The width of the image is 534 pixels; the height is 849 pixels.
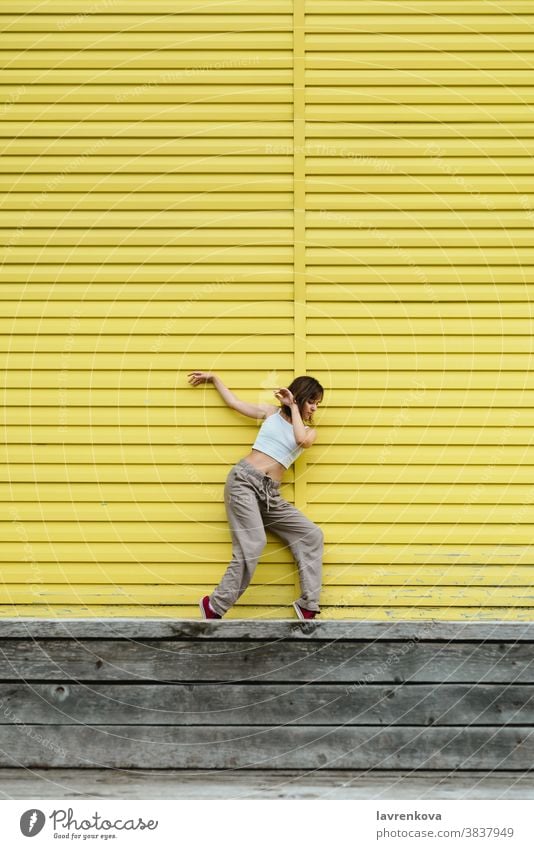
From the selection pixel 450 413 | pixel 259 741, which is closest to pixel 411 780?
pixel 259 741

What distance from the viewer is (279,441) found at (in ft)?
17.1

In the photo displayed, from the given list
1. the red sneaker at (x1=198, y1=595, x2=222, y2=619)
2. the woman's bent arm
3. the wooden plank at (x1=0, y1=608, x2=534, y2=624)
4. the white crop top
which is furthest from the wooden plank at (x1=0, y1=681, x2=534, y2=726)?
the woman's bent arm

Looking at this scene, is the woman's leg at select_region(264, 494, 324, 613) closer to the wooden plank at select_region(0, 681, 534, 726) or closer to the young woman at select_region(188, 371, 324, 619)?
the young woman at select_region(188, 371, 324, 619)

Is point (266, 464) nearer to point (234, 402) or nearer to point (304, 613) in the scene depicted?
point (234, 402)

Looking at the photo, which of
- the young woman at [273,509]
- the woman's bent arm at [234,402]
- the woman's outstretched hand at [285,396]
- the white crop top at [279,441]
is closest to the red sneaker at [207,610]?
the young woman at [273,509]

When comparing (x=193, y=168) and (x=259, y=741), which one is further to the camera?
(x=193, y=168)

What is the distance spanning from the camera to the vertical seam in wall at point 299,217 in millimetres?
5352

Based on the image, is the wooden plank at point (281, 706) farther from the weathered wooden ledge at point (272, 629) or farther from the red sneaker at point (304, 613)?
the red sneaker at point (304, 613)

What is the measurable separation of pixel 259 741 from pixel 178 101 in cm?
368

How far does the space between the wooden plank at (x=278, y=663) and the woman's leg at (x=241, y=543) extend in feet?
0.91

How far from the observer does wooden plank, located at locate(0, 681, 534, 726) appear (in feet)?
15.8

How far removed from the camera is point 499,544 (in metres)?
5.34

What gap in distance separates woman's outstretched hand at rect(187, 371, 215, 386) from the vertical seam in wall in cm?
50

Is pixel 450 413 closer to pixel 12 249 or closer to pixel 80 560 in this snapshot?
pixel 80 560
